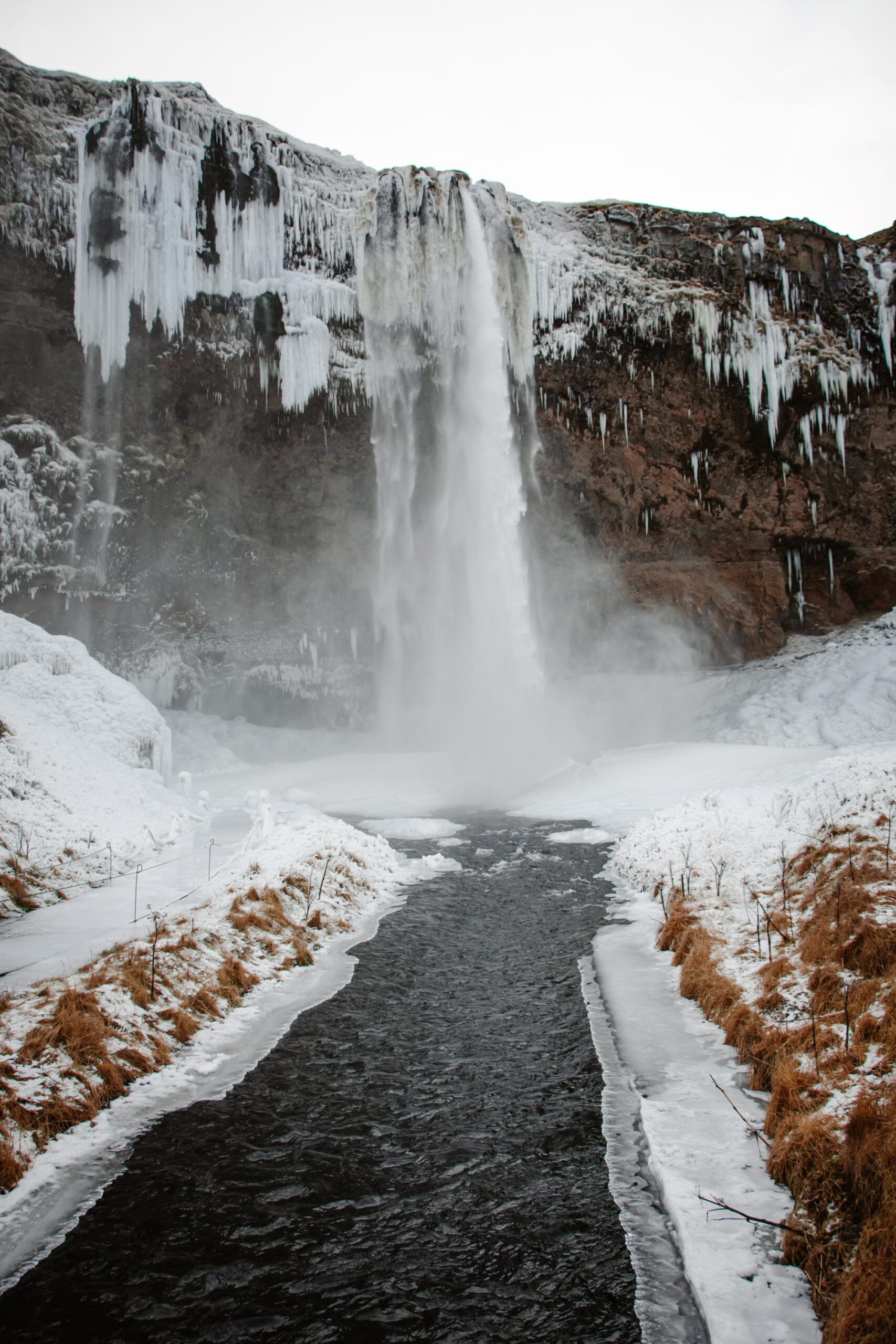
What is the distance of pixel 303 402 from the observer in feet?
104

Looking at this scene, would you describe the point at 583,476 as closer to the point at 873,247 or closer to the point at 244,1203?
the point at 873,247

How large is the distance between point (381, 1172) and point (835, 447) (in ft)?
119

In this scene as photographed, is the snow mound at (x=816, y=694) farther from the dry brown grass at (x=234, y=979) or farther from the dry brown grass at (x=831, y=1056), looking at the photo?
the dry brown grass at (x=234, y=979)

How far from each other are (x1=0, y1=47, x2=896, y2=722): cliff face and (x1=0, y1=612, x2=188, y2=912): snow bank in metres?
13.2

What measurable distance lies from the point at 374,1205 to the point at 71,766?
1466 centimetres

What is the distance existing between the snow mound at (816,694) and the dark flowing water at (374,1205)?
83.3 feet

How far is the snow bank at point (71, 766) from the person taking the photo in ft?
44.7

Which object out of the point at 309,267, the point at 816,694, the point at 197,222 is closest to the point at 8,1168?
the point at 197,222

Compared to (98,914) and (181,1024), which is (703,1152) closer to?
(181,1024)

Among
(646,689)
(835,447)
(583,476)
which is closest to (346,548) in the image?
(583,476)

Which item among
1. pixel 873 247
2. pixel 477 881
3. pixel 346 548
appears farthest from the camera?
pixel 346 548

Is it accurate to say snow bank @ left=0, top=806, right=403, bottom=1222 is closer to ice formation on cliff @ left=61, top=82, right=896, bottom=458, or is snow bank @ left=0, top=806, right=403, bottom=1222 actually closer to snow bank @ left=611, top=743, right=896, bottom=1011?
snow bank @ left=611, top=743, right=896, bottom=1011

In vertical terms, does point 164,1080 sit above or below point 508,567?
below

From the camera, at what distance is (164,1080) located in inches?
253
